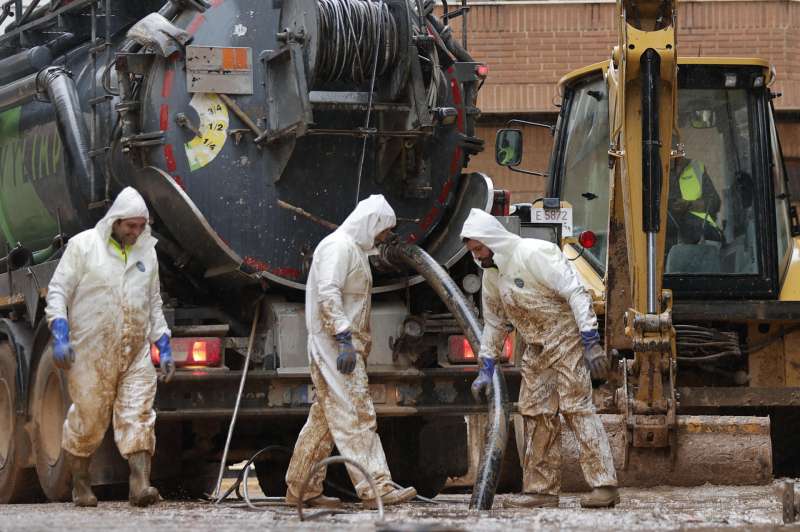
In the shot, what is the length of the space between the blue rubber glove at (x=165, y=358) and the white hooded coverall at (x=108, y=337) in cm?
4

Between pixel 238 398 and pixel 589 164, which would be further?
pixel 589 164

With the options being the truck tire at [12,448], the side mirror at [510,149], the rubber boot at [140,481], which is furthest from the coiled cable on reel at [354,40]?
the truck tire at [12,448]

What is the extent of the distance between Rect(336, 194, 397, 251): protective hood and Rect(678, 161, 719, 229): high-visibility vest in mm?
3049

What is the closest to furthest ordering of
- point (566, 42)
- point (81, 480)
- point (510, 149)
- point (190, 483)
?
point (81, 480), point (190, 483), point (510, 149), point (566, 42)

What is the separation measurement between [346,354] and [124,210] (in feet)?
4.48

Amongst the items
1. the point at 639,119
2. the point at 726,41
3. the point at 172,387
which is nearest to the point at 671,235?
the point at 639,119

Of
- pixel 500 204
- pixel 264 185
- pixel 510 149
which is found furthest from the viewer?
pixel 510 149

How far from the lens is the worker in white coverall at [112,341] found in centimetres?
939

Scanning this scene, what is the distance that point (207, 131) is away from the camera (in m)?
9.86

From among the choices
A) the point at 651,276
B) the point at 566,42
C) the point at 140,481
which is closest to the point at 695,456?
the point at 651,276

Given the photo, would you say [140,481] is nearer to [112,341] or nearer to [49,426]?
[112,341]

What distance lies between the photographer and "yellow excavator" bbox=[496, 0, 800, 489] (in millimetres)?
10375

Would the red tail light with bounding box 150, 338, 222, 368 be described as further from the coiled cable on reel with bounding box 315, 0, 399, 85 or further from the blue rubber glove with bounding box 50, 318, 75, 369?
the coiled cable on reel with bounding box 315, 0, 399, 85

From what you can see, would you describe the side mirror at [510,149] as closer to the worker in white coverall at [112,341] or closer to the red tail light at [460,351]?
the red tail light at [460,351]
